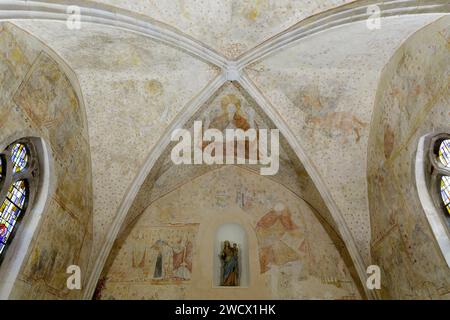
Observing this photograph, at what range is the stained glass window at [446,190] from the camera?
6644mm

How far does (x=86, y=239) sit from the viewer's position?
8539mm

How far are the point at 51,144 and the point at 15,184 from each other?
3.22 ft

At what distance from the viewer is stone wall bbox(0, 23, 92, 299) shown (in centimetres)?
618

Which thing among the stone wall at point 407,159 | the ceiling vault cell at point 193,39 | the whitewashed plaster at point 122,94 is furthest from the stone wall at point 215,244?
the ceiling vault cell at point 193,39

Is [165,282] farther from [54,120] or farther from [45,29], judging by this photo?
[45,29]

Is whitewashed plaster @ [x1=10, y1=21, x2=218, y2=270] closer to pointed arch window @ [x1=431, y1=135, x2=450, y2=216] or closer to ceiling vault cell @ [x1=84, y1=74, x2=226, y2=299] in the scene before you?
ceiling vault cell @ [x1=84, y1=74, x2=226, y2=299]

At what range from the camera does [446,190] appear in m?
6.73

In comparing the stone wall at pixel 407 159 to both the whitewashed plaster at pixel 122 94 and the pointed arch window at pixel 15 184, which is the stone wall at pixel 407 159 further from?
the pointed arch window at pixel 15 184

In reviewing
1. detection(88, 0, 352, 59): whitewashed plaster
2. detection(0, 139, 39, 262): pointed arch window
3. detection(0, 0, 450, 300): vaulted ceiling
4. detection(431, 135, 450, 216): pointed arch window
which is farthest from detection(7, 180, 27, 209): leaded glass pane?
detection(431, 135, 450, 216): pointed arch window
